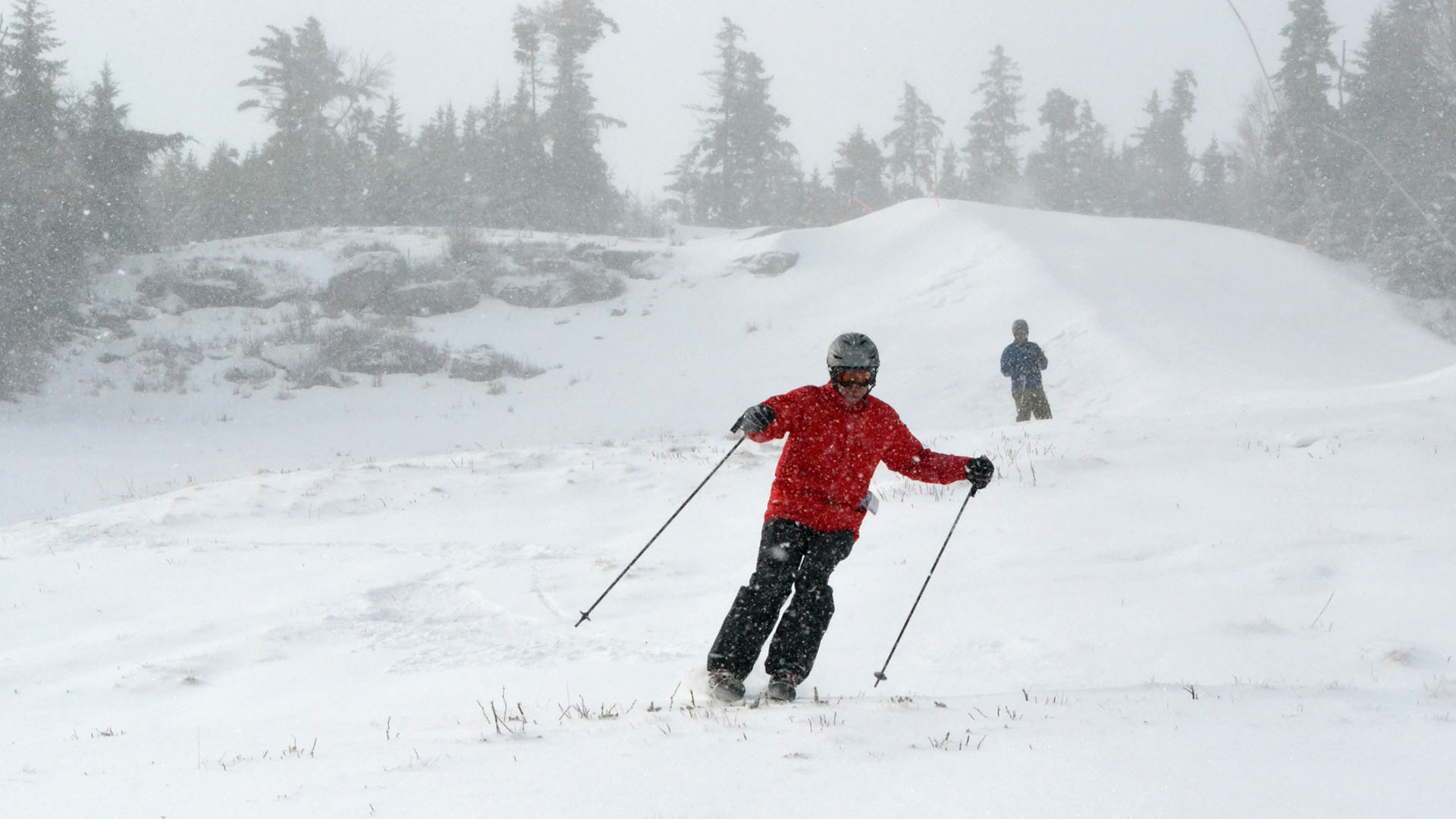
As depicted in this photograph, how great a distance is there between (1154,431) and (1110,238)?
20256 millimetres

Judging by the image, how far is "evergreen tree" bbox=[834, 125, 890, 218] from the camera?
56.4 meters

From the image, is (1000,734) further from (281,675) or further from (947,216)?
(947,216)

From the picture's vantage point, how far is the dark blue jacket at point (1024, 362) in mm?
Answer: 13664

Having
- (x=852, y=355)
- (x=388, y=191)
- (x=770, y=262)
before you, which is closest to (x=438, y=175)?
(x=388, y=191)

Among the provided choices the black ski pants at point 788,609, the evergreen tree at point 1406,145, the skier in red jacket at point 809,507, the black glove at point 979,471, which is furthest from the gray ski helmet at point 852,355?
the evergreen tree at point 1406,145

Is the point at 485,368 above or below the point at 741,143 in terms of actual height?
below

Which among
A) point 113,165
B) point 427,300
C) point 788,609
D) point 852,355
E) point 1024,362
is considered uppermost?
point 113,165

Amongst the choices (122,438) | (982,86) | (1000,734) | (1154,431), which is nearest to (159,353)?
(122,438)

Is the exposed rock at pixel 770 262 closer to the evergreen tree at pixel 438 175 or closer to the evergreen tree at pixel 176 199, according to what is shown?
the evergreen tree at pixel 438 175

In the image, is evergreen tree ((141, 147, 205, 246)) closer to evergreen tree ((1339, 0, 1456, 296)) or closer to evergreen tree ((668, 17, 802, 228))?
evergreen tree ((668, 17, 802, 228))

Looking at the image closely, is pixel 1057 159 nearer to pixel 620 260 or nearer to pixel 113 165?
pixel 620 260

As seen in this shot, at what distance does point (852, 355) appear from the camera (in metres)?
4.59

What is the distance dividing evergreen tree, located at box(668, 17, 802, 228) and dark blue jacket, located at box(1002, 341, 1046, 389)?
134 feet

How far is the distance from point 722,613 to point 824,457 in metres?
2.39
